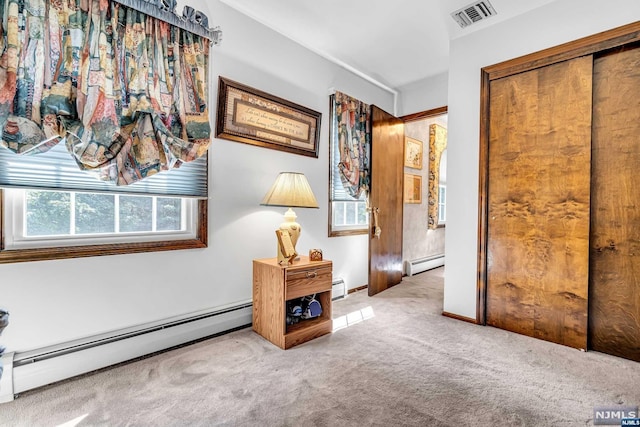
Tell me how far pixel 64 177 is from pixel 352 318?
2.37 m

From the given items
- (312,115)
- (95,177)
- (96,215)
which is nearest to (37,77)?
(95,177)

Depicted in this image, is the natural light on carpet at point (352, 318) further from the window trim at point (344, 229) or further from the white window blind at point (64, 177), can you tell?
the white window blind at point (64, 177)

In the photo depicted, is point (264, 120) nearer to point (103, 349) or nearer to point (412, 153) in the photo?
point (103, 349)

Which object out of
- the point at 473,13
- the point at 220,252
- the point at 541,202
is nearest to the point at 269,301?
the point at 220,252

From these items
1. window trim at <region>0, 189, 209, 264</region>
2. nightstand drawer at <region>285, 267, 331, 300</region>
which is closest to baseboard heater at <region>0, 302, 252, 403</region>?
window trim at <region>0, 189, 209, 264</region>

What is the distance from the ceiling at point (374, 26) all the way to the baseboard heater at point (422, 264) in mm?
2689

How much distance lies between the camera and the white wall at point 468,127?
248 cm

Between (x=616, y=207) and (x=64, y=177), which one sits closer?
(x=64, y=177)

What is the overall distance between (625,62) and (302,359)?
3036 millimetres

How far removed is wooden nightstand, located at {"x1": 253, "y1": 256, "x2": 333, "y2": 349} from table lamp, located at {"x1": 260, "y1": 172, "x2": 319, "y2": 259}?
0.24 metres

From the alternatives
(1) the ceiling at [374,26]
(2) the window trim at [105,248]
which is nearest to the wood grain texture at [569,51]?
(1) the ceiling at [374,26]

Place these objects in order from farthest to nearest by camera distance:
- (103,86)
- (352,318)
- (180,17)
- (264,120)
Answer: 1. (352,318)
2. (264,120)
3. (180,17)
4. (103,86)

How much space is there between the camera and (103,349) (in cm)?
190

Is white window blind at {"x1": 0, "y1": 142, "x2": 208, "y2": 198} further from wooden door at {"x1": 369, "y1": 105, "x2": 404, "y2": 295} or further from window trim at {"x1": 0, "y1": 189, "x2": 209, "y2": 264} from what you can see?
wooden door at {"x1": 369, "y1": 105, "x2": 404, "y2": 295}
